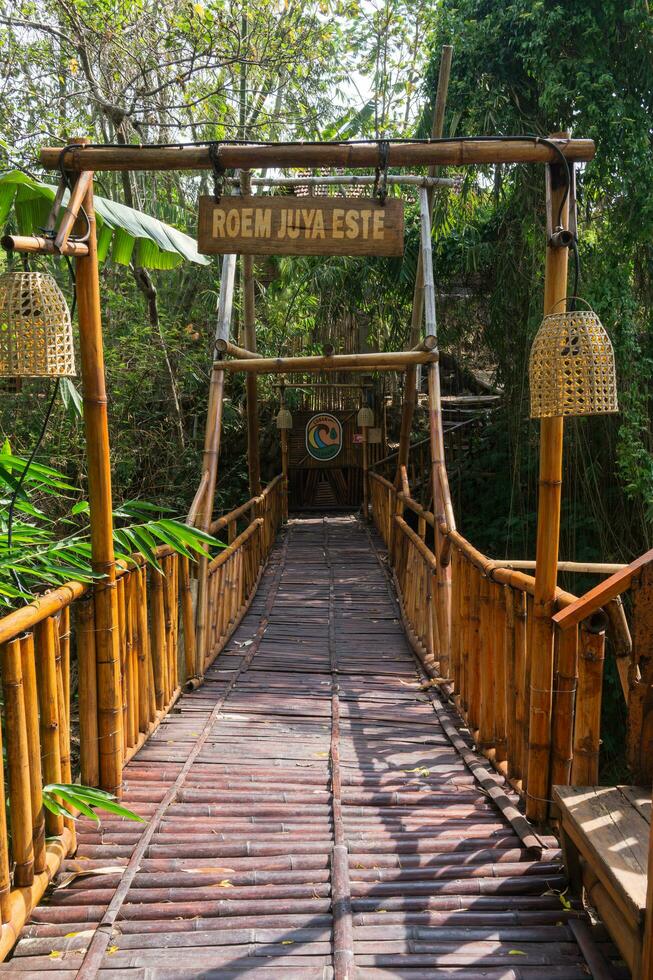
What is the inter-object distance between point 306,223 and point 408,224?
28.3 feet

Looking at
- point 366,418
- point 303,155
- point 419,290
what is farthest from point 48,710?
point 366,418

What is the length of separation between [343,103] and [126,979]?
1513 cm

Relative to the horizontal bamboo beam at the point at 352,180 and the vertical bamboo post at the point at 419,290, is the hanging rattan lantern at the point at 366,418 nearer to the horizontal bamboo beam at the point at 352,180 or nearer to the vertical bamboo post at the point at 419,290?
the vertical bamboo post at the point at 419,290

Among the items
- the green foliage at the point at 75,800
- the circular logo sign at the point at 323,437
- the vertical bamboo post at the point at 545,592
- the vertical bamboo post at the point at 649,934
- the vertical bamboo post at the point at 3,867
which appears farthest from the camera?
the circular logo sign at the point at 323,437

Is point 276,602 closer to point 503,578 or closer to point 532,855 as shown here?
point 503,578

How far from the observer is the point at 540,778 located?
7.84ft

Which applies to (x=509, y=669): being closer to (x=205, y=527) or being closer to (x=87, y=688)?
(x=87, y=688)

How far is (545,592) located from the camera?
2.39 metres

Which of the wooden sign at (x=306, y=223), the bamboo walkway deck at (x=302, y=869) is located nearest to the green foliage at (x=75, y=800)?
the bamboo walkway deck at (x=302, y=869)

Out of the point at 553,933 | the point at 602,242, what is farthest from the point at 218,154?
the point at 602,242

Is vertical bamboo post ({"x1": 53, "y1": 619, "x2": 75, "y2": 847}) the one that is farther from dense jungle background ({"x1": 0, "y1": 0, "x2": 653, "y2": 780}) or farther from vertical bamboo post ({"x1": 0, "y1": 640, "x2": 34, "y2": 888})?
dense jungle background ({"x1": 0, "y1": 0, "x2": 653, "y2": 780})

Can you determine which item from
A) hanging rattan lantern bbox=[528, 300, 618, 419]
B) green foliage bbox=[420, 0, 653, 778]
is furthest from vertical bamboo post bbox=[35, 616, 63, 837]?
green foliage bbox=[420, 0, 653, 778]

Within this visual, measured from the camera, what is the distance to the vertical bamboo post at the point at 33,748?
198 centimetres

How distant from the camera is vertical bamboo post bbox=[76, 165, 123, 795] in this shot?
104 inches
